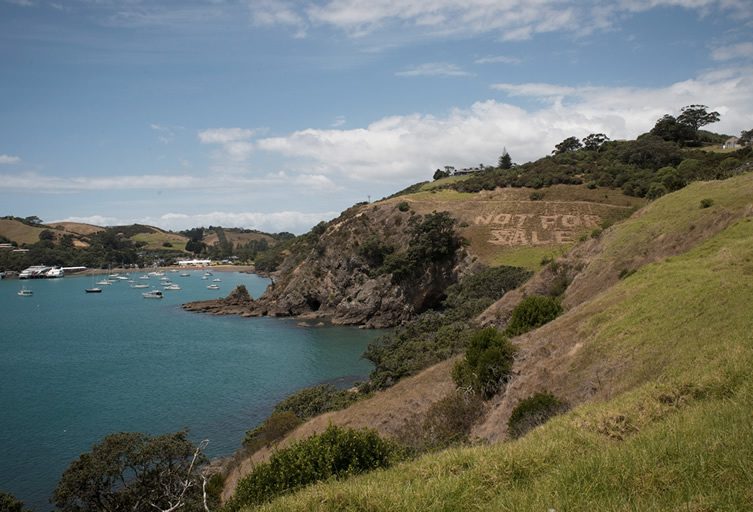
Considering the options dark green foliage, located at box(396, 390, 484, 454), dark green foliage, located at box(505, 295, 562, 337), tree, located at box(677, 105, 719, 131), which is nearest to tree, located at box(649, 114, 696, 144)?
tree, located at box(677, 105, 719, 131)

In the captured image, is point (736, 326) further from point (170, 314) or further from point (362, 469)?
point (170, 314)

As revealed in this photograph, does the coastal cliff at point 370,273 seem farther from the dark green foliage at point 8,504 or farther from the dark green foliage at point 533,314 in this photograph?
the dark green foliage at point 8,504

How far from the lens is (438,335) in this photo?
4503 cm

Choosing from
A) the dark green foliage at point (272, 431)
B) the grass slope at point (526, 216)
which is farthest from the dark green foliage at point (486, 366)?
the grass slope at point (526, 216)

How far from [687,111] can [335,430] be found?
135 m

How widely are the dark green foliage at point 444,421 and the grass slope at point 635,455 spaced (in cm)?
829

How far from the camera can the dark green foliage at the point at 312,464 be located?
41.9 feet

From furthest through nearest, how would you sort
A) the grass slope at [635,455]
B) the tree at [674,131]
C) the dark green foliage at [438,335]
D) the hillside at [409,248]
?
the tree at [674,131], the hillside at [409,248], the dark green foliage at [438,335], the grass slope at [635,455]

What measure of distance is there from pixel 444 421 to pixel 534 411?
23.7ft

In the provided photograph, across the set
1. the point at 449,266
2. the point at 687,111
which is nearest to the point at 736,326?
the point at 449,266

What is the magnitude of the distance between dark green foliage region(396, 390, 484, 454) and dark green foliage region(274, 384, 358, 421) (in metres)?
9.80

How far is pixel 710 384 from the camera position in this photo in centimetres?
1123

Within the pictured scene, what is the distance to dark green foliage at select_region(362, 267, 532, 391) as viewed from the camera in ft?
128

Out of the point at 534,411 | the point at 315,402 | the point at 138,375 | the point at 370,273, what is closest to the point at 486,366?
the point at 534,411
